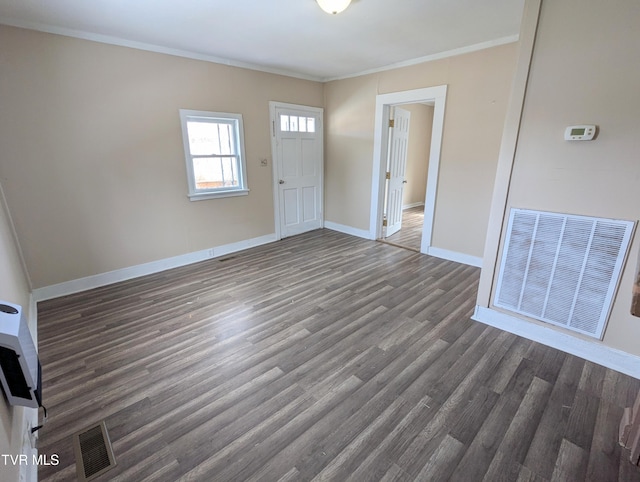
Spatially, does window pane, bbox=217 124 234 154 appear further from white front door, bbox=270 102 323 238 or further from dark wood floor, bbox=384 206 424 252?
dark wood floor, bbox=384 206 424 252

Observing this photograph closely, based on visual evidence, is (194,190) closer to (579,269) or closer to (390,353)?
(390,353)

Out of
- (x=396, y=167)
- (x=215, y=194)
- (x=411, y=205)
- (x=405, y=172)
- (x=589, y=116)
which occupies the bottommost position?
(x=411, y=205)

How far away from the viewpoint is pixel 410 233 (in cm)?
546

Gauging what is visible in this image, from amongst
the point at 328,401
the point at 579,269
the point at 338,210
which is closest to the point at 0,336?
the point at 328,401

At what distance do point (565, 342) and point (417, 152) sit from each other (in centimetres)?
582

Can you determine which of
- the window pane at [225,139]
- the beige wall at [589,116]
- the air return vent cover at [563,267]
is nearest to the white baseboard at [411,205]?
the window pane at [225,139]

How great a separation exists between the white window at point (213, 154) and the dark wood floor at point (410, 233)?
2646mm

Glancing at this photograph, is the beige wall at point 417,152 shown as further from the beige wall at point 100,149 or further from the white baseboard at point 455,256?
the beige wall at point 100,149

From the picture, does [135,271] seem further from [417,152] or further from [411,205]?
[417,152]

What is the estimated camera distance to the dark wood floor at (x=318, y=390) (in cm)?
150

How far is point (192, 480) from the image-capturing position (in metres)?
1.41
